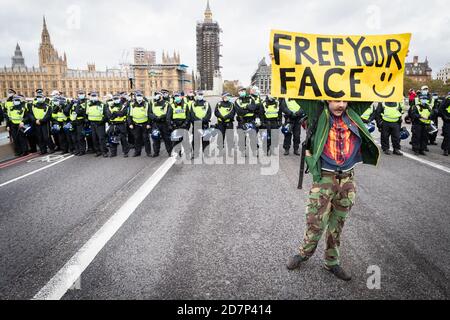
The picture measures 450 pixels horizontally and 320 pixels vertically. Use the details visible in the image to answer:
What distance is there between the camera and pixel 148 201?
17.8 feet

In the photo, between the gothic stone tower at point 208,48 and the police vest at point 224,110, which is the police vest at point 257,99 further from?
the gothic stone tower at point 208,48

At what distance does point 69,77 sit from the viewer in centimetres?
14538

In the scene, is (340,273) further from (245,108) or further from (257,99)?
(257,99)

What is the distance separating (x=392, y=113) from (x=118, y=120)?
9.24 meters

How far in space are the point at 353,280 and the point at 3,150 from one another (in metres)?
12.3

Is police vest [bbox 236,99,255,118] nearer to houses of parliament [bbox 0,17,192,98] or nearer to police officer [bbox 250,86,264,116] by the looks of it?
police officer [bbox 250,86,264,116]

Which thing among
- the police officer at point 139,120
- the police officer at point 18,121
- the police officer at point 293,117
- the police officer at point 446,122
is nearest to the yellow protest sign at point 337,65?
the police officer at point 293,117

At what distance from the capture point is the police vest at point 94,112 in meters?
10.1

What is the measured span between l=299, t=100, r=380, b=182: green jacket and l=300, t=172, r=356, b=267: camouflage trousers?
0.14 m

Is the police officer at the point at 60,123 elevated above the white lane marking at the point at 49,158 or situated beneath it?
elevated above

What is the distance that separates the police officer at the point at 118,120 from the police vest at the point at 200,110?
255 cm

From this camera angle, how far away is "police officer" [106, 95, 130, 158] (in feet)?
33.3

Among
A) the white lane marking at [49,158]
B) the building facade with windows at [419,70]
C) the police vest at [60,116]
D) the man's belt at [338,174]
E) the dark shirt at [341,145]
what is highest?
the building facade with windows at [419,70]
